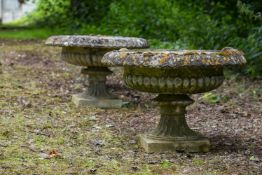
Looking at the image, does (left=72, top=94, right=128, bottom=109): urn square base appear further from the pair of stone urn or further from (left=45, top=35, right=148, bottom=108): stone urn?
the pair of stone urn

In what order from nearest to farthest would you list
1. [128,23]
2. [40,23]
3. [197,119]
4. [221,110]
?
[197,119]
[221,110]
[128,23]
[40,23]

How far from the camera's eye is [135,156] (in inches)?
227

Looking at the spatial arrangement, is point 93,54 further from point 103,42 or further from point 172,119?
point 172,119

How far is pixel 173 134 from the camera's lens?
6.12 metres

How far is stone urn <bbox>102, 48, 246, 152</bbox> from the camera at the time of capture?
5.61 metres

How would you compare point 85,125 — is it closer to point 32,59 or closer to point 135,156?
point 135,156

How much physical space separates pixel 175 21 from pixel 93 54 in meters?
5.71

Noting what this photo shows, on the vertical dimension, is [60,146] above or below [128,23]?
below

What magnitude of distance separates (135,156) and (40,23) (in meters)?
15.2

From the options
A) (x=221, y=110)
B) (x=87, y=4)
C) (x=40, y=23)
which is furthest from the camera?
Answer: (x=40, y=23)

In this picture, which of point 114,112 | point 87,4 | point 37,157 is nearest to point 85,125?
point 114,112

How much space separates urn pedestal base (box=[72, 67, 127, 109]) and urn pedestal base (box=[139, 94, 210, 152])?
2.21 m

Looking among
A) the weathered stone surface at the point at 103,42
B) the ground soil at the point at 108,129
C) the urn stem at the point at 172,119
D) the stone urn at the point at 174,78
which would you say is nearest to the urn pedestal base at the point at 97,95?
the ground soil at the point at 108,129

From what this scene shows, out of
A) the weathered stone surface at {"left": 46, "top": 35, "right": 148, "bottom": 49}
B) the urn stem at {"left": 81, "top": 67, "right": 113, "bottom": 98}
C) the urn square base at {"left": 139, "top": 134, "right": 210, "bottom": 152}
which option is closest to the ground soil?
the urn square base at {"left": 139, "top": 134, "right": 210, "bottom": 152}
